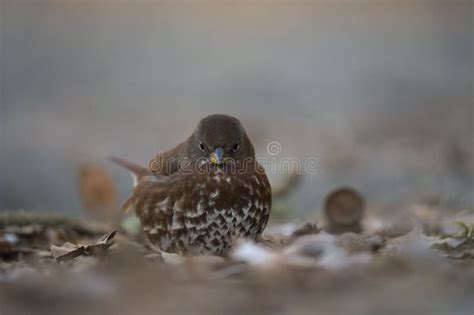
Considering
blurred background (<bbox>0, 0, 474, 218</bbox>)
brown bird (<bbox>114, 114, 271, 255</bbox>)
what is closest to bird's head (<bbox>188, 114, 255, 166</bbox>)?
brown bird (<bbox>114, 114, 271, 255</bbox>)

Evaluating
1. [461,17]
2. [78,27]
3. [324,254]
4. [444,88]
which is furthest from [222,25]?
[324,254]

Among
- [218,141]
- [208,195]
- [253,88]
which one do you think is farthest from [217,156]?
[253,88]

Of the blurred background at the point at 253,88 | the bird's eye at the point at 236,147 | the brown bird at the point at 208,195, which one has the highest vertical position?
the blurred background at the point at 253,88

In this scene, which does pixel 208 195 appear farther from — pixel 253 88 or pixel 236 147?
pixel 253 88

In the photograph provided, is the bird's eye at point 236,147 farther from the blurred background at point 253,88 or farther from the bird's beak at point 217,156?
the blurred background at point 253,88

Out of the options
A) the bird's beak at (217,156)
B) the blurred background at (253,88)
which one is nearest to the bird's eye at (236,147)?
the bird's beak at (217,156)

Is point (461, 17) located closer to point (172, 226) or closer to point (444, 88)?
point (444, 88)

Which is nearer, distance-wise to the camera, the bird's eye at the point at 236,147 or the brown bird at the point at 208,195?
the brown bird at the point at 208,195
